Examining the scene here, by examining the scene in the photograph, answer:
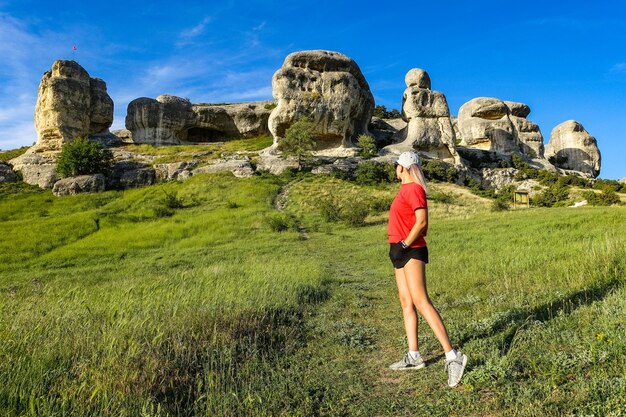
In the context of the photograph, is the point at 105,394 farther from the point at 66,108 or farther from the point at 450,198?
the point at 66,108

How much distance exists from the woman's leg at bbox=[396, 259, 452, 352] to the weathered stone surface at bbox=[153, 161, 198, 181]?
155 ft

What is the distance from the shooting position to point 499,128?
70688 mm

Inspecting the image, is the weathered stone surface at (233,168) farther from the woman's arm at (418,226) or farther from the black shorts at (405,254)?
the woman's arm at (418,226)

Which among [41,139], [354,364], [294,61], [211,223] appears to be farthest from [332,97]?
[354,364]

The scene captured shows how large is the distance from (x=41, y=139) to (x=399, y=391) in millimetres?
66525

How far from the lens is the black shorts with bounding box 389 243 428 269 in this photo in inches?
215

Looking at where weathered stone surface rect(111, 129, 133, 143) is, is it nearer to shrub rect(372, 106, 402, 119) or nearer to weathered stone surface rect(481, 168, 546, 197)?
shrub rect(372, 106, 402, 119)

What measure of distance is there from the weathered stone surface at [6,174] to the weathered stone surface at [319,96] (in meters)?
31.3

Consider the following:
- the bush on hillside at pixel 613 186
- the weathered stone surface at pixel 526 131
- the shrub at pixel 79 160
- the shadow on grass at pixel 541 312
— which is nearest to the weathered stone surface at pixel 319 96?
the shrub at pixel 79 160

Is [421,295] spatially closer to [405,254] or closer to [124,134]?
[405,254]

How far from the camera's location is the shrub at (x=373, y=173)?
156ft

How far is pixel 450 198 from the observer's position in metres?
41.2

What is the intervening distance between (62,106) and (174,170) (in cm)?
2052

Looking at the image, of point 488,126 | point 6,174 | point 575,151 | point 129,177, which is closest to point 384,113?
point 488,126
